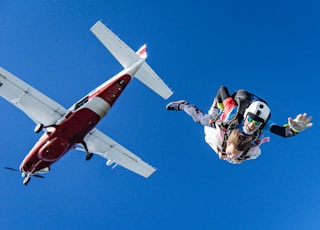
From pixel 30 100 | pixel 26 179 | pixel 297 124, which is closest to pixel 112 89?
pixel 30 100

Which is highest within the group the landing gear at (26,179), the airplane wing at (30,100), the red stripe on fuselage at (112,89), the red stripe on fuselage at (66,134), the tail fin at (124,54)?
the tail fin at (124,54)

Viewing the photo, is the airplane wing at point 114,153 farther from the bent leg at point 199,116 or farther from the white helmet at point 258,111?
the white helmet at point 258,111

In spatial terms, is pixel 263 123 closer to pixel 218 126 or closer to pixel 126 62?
pixel 218 126

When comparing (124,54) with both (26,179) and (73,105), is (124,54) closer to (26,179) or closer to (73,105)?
(73,105)

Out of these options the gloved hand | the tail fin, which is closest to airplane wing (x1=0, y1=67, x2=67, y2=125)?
the tail fin

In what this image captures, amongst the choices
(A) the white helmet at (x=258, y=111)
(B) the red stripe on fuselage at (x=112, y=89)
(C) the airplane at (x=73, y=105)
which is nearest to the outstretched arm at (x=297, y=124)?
(A) the white helmet at (x=258, y=111)

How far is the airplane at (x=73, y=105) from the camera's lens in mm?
20422

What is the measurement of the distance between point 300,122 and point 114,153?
886 inches

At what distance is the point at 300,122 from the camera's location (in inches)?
258

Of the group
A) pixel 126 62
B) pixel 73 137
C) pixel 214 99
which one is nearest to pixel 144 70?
pixel 126 62

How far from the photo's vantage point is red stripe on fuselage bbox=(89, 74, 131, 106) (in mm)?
21141

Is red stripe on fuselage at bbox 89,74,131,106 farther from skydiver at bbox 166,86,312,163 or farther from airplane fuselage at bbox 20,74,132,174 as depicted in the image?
skydiver at bbox 166,86,312,163

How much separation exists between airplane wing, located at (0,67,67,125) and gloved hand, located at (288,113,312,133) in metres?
17.1

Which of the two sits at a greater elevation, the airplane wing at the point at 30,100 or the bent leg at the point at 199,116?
the airplane wing at the point at 30,100
